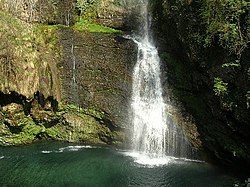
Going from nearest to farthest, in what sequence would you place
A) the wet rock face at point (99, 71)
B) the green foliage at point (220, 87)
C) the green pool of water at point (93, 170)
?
the green foliage at point (220, 87) → the green pool of water at point (93, 170) → the wet rock face at point (99, 71)

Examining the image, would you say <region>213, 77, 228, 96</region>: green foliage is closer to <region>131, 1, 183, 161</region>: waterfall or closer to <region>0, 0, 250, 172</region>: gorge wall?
<region>0, 0, 250, 172</region>: gorge wall

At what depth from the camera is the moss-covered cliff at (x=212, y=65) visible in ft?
32.2

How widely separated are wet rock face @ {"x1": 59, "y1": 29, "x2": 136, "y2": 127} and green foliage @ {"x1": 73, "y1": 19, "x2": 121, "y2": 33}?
0.29 meters

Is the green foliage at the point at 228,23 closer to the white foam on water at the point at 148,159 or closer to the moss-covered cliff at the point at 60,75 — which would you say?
the moss-covered cliff at the point at 60,75

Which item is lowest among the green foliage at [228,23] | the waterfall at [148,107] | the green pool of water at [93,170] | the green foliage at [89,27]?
the green pool of water at [93,170]

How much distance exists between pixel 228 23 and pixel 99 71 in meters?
5.39

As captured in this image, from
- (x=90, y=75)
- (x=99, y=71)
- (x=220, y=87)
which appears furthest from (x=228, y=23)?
(x=90, y=75)

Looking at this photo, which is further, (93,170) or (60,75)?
(60,75)

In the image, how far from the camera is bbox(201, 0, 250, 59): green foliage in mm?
9555

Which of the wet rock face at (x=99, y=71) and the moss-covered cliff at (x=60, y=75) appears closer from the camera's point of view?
the moss-covered cliff at (x=60, y=75)

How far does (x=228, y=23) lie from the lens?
9867 millimetres

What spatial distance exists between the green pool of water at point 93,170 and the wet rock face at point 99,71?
1756 mm

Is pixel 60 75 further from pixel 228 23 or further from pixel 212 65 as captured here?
pixel 228 23

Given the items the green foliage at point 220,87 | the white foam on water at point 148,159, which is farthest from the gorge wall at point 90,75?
the white foam on water at point 148,159
